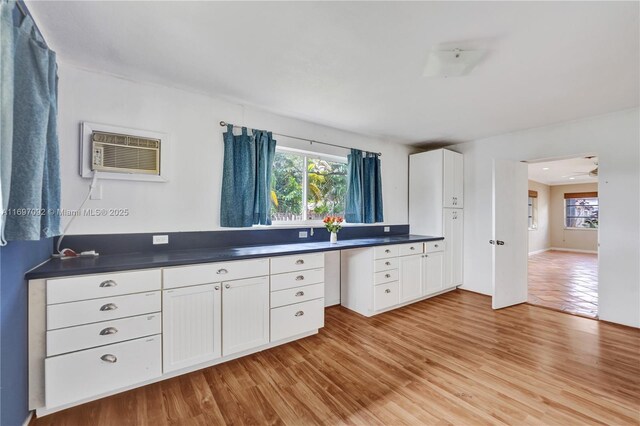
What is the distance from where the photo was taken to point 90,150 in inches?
80.4

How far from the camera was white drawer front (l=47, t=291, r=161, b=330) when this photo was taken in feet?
5.06

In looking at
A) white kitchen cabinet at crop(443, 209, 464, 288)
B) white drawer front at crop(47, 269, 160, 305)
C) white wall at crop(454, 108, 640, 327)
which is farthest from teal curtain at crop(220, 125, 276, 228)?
white wall at crop(454, 108, 640, 327)

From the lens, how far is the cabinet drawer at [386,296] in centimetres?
306

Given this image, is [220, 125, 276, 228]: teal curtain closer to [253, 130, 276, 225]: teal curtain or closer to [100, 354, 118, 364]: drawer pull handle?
[253, 130, 276, 225]: teal curtain

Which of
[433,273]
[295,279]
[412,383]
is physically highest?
[295,279]

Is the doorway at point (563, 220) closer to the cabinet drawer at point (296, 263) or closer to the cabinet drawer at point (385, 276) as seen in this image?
the cabinet drawer at point (385, 276)

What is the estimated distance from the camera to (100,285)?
5.39 feet

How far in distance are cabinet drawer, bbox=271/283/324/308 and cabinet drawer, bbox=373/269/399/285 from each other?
0.78 meters

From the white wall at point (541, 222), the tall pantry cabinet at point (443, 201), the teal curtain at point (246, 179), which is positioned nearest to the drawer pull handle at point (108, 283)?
the teal curtain at point (246, 179)

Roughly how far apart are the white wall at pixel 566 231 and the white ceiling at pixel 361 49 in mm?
7422

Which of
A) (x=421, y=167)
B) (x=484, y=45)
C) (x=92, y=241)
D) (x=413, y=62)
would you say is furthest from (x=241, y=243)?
(x=421, y=167)

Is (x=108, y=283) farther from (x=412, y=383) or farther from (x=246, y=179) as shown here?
(x=412, y=383)

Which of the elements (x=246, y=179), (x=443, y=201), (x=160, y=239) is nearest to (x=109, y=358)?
(x=160, y=239)

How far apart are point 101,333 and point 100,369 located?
0.22 meters
